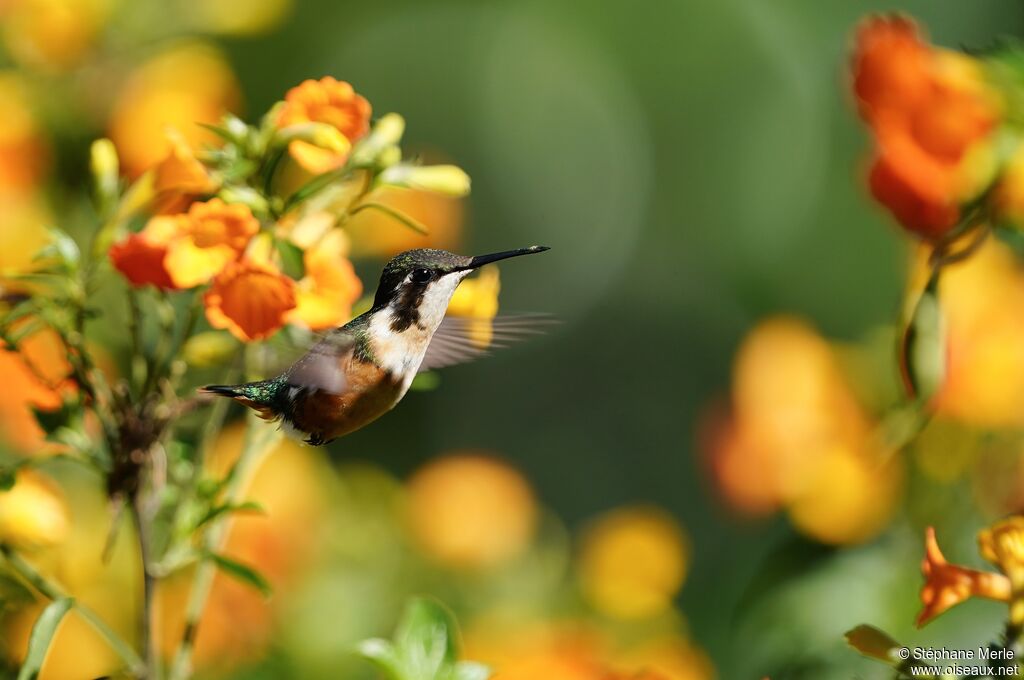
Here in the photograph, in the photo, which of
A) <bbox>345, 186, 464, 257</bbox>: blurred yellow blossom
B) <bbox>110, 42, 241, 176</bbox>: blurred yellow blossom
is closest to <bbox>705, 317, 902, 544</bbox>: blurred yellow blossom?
<bbox>345, 186, 464, 257</bbox>: blurred yellow blossom

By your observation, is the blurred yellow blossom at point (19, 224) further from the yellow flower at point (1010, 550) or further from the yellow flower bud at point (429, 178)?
the yellow flower at point (1010, 550)

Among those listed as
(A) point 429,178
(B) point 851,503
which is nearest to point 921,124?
(B) point 851,503

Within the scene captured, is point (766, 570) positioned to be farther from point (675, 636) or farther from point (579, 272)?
point (579, 272)

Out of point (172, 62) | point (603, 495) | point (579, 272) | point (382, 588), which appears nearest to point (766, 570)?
point (382, 588)

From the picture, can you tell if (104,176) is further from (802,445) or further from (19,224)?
(802,445)

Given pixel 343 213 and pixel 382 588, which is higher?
pixel 343 213
